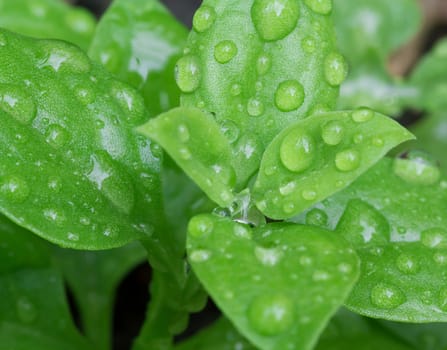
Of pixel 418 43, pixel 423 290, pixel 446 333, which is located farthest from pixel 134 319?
pixel 418 43

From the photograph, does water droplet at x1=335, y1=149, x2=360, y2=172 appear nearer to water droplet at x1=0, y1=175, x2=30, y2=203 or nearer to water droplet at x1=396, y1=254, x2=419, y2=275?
water droplet at x1=396, y1=254, x2=419, y2=275

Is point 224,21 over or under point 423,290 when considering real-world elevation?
over

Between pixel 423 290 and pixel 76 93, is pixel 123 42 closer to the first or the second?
pixel 76 93

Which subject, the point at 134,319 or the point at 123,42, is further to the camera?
the point at 134,319

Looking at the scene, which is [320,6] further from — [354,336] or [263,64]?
[354,336]

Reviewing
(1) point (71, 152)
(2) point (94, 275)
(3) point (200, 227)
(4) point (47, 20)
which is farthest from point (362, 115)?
(4) point (47, 20)
